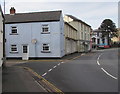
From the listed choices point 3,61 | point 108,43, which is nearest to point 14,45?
point 3,61

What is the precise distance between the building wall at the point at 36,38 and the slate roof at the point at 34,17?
22.5 inches

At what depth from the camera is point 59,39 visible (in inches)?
1177

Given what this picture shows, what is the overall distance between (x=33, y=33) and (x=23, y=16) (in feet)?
13.4

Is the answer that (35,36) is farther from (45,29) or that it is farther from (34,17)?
(34,17)

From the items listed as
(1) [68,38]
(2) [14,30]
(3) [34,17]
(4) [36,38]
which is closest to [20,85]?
(4) [36,38]

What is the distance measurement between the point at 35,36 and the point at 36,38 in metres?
0.33

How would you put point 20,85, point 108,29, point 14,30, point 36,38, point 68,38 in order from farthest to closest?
point 108,29
point 68,38
point 14,30
point 36,38
point 20,85

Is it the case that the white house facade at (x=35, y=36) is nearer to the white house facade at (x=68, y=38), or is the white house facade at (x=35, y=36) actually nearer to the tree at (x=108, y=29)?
the white house facade at (x=68, y=38)

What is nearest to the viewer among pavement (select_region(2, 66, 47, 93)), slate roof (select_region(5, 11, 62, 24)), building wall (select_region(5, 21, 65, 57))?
pavement (select_region(2, 66, 47, 93))

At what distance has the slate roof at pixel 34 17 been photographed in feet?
100

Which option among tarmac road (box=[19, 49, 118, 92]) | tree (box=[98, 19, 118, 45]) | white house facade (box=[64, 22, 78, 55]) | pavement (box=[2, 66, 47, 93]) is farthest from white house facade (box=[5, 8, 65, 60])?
tree (box=[98, 19, 118, 45])

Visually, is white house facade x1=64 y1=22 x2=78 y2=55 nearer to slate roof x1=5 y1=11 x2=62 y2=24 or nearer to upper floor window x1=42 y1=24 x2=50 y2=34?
slate roof x1=5 y1=11 x2=62 y2=24

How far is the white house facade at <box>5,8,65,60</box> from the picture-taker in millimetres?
30109

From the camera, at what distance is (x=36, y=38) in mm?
30734
